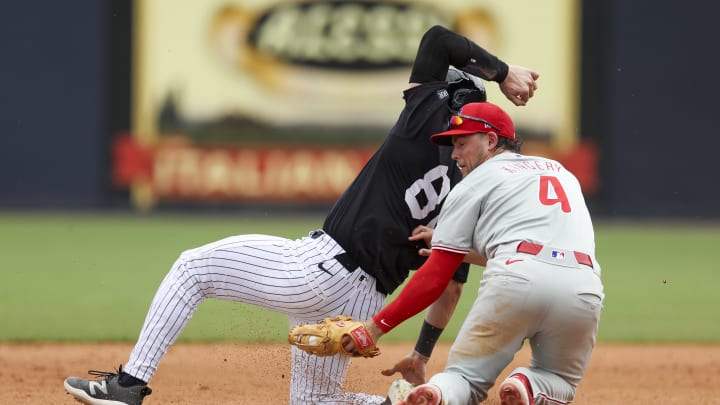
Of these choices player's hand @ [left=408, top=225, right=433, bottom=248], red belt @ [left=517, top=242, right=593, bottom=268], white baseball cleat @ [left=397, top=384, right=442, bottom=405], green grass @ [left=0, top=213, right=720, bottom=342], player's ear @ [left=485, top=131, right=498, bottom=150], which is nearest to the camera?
white baseball cleat @ [left=397, top=384, right=442, bottom=405]

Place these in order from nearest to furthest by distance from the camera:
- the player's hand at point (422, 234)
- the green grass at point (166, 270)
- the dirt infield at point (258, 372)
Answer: the player's hand at point (422, 234) < the dirt infield at point (258, 372) < the green grass at point (166, 270)

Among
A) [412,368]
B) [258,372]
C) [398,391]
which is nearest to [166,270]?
[258,372]

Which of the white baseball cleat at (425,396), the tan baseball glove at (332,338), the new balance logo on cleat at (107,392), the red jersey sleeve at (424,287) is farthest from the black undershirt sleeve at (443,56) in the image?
the new balance logo on cleat at (107,392)

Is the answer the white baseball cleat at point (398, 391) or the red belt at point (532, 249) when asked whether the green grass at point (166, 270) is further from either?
the red belt at point (532, 249)

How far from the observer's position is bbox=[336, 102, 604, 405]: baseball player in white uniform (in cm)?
387

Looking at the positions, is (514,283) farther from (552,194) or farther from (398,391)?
(398,391)

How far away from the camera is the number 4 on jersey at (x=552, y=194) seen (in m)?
4.00

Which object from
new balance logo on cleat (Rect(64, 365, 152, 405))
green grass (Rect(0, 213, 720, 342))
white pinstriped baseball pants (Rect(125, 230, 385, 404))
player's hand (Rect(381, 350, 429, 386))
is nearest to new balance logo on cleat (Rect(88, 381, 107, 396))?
new balance logo on cleat (Rect(64, 365, 152, 405))

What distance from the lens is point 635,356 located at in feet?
23.7

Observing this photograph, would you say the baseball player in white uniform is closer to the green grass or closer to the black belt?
the black belt

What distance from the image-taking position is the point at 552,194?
402cm

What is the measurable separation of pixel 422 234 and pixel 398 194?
0.18 metres

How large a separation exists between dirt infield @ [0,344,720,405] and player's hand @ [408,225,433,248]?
1268mm

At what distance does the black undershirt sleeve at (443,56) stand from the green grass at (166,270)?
7.51 feet
